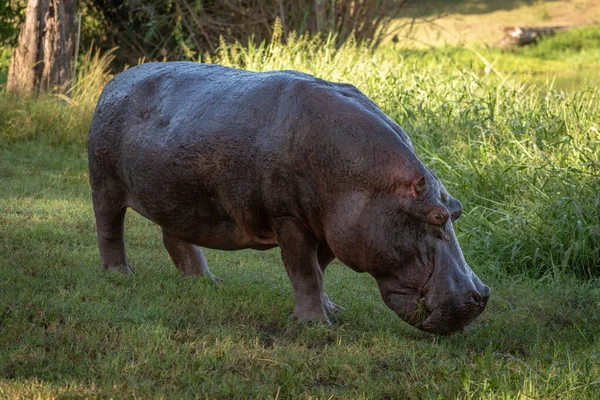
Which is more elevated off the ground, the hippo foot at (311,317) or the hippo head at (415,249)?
the hippo head at (415,249)

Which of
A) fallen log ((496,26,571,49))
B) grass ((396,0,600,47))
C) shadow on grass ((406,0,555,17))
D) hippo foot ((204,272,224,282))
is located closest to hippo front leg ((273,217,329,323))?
hippo foot ((204,272,224,282))

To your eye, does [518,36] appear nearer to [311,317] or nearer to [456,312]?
[311,317]

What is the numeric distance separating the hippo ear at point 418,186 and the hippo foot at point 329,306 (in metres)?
0.94

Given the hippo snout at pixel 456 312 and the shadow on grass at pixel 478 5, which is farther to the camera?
the shadow on grass at pixel 478 5

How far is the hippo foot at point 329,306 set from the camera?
16.9ft

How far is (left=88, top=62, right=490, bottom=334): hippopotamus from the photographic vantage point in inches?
177

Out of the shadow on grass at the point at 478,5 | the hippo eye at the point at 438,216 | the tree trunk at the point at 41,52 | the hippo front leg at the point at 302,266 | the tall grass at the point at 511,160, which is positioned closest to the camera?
the hippo eye at the point at 438,216

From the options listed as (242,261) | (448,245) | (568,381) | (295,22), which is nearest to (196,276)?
(242,261)

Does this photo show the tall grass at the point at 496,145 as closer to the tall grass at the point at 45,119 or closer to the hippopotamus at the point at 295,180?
the tall grass at the point at 45,119

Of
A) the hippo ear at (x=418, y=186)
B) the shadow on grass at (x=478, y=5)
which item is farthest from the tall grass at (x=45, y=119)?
the shadow on grass at (x=478, y=5)

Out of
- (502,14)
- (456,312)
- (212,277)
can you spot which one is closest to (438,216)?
(456,312)

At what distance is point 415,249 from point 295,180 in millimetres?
726

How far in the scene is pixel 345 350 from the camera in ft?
15.0

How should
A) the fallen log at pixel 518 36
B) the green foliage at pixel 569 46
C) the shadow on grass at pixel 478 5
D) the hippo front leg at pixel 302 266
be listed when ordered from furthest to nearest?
the shadow on grass at pixel 478 5
the fallen log at pixel 518 36
the green foliage at pixel 569 46
the hippo front leg at pixel 302 266
